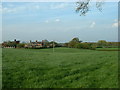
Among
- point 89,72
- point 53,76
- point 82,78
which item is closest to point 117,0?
point 89,72

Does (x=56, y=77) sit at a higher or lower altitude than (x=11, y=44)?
lower

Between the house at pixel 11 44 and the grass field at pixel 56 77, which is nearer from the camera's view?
the grass field at pixel 56 77

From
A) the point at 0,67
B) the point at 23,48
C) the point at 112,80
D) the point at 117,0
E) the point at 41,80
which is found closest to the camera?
the point at 41,80

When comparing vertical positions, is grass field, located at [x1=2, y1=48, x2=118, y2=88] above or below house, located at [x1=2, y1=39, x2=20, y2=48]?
below

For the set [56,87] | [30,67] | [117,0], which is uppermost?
[117,0]

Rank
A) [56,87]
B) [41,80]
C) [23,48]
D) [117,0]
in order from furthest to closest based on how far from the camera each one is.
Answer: [23,48]
[117,0]
[41,80]
[56,87]

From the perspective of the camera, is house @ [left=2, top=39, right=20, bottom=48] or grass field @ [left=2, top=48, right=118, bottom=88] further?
house @ [left=2, top=39, right=20, bottom=48]

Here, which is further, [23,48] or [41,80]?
[23,48]

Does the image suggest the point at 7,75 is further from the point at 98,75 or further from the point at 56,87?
the point at 98,75

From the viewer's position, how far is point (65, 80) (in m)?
5.92

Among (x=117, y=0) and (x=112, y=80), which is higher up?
(x=117, y=0)

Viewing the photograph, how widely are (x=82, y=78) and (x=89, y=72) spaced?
816mm

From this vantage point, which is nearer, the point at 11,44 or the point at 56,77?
the point at 56,77

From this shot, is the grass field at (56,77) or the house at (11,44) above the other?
the house at (11,44)
